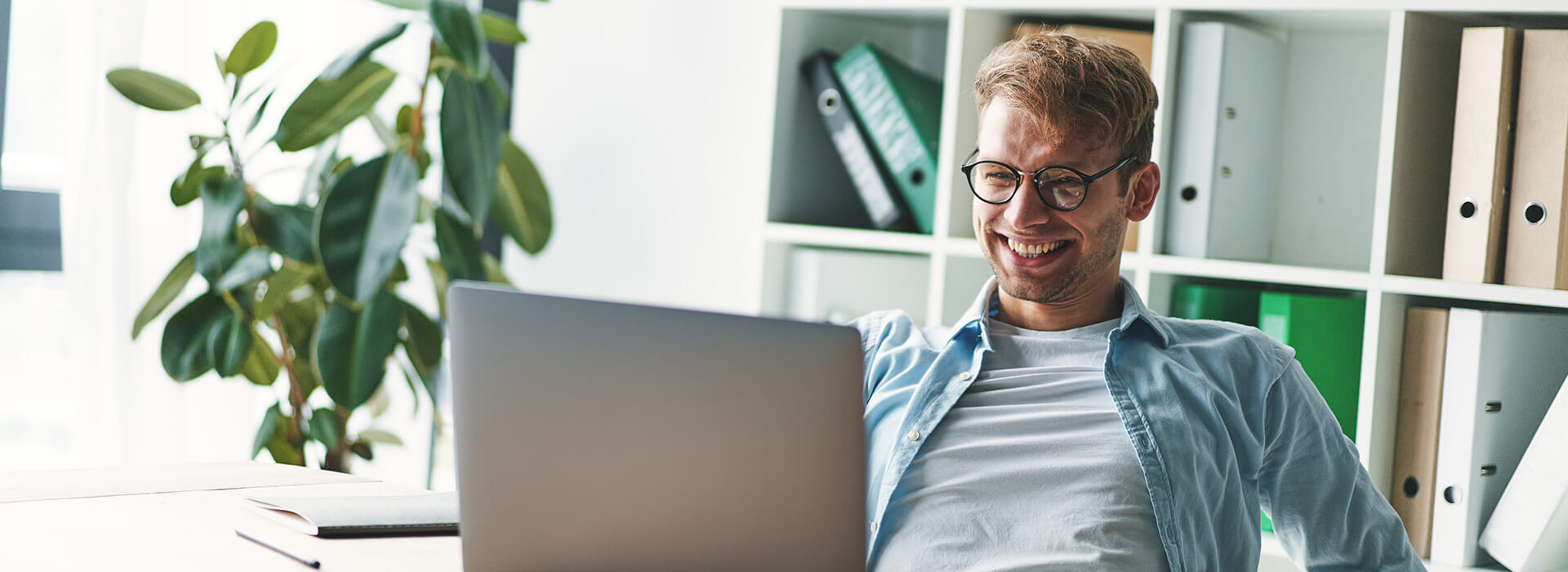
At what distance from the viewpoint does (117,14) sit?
208 centimetres

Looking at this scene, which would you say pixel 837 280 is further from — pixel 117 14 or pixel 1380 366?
pixel 117 14

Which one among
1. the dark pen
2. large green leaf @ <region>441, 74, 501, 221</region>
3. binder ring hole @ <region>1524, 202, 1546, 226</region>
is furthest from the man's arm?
large green leaf @ <region>441, 74, 501, 221</region>

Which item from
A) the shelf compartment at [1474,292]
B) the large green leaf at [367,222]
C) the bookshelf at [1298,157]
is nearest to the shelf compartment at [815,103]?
the bookshelf at [1298,157]

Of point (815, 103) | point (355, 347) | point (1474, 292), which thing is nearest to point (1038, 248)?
point (1474, 292)

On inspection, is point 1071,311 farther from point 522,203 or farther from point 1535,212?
point 522,203

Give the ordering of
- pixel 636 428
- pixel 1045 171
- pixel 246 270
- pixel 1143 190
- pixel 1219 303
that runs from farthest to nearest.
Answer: pixel 246 270 → pixel 1219 303 → pixel 1143 190 → pixel 1045 171 → pixel 636 428

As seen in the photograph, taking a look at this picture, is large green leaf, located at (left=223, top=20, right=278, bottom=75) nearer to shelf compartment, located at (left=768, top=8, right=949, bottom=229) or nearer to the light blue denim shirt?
shelf compartment, located at (left=768, top=8, right=949, bottom=229)

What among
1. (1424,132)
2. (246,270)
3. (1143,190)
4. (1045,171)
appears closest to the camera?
(1045,171)

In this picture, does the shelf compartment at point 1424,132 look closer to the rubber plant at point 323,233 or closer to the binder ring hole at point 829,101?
the binder ring hole at point 829,101

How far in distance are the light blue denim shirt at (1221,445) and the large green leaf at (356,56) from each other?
43.6 inches

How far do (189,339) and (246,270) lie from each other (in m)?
0.15

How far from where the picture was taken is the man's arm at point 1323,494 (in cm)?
136

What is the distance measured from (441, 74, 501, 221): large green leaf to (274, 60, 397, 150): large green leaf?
0.13 m

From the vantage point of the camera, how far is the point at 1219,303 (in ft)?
6.28
